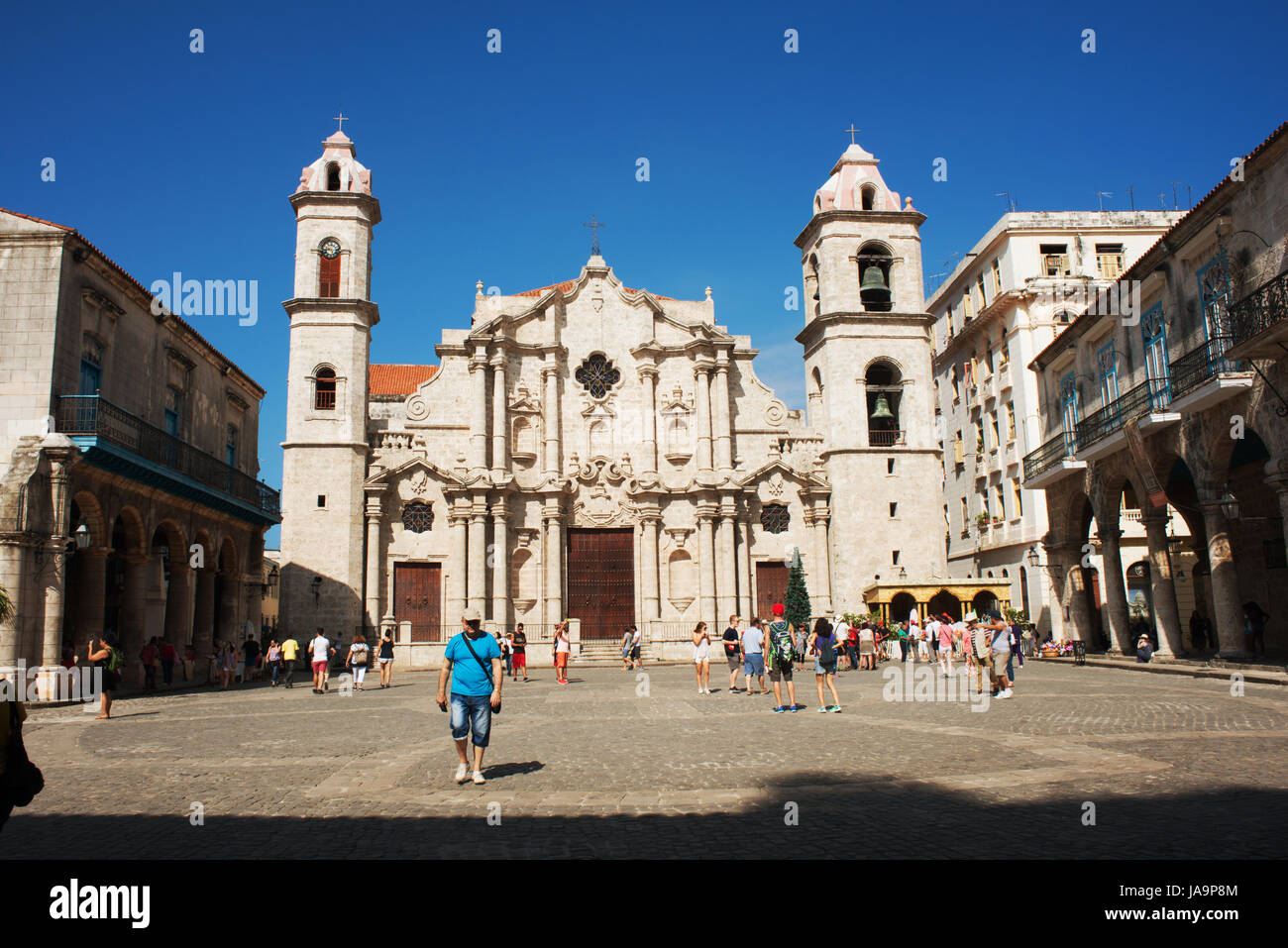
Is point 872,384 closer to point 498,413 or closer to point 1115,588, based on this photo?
point 1115,588

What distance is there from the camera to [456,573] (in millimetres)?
34062

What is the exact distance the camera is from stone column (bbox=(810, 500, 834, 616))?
117 feet

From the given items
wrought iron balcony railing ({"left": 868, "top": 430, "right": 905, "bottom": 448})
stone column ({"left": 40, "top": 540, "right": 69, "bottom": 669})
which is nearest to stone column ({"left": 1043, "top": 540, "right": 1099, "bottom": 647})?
wrought iron balcony railing ({"left": 868, "top": 430, "right": 905, "bottom": 448})

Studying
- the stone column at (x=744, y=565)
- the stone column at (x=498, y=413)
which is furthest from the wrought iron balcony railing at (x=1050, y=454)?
the stone column at (x=498, y=413)

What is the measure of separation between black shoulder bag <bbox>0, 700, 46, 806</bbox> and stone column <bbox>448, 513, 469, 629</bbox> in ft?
94.6

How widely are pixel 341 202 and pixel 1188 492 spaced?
31.0 meters

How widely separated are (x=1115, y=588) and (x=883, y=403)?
12.6 m

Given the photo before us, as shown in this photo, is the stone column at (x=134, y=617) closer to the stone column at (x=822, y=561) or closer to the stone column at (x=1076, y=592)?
the stone column at (x=822, y=561)

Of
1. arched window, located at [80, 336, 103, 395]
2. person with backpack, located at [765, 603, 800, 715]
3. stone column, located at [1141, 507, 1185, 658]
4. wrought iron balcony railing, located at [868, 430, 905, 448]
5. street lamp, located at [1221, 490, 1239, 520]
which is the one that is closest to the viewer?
person with backpack, located at [765, 603, 800, 715]

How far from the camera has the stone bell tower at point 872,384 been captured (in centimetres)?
3525

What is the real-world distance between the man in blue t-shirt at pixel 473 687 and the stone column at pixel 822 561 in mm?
27789

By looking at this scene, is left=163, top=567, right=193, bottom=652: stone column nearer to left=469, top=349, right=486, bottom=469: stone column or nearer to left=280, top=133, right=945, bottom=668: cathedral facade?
left=280, top=133, right=945, bottom=668: cathedral facade

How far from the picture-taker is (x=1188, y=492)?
2620cm
